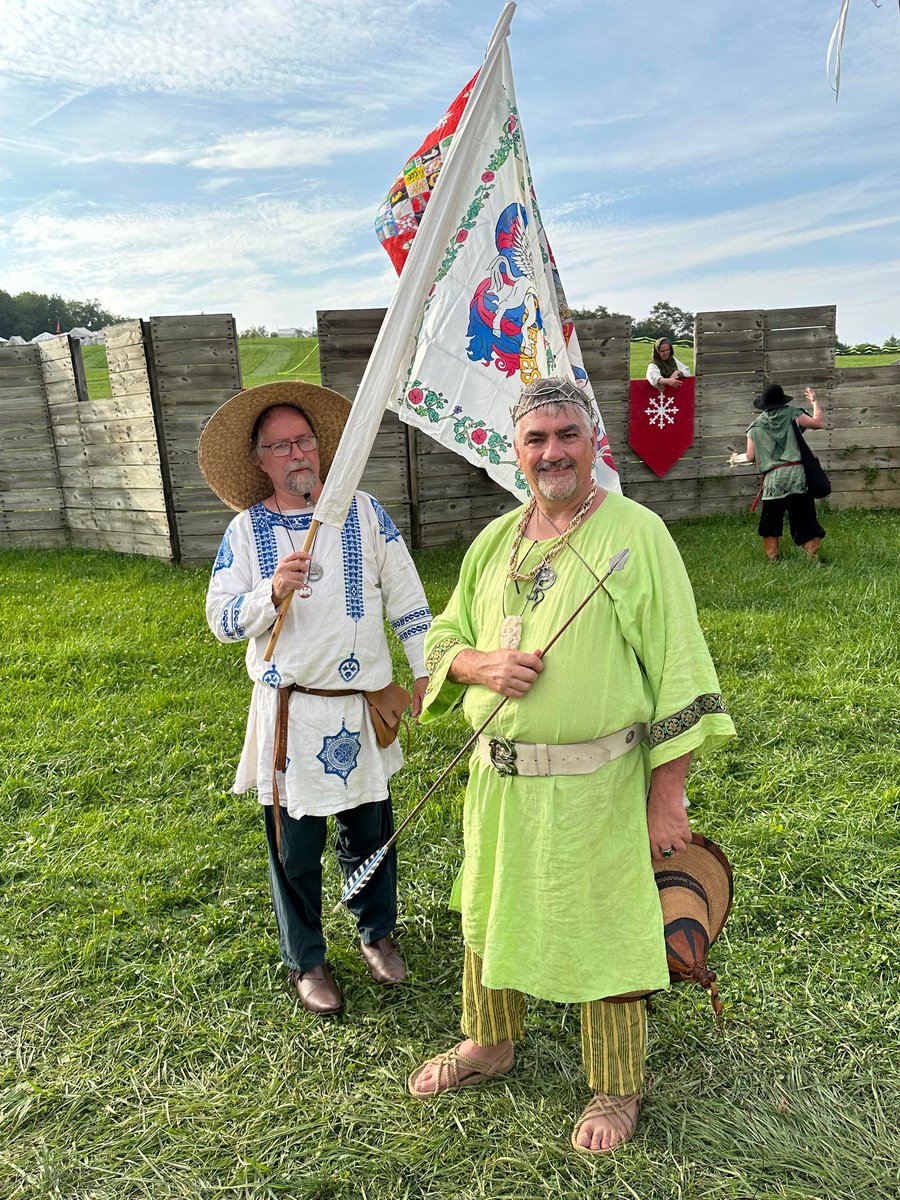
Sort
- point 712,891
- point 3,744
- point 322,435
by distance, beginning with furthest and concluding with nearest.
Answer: point 3,744, point 322,435, point 712,891

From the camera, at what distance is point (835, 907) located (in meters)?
3.48

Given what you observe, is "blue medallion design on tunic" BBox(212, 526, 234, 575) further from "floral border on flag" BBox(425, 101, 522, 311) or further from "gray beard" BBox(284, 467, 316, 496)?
"floral border on flag" BBox(425, 101, 522, 311)

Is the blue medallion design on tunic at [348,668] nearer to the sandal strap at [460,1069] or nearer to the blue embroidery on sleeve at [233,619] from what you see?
the blue embroidery on sleeve at [233,619]

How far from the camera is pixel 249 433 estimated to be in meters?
3.12

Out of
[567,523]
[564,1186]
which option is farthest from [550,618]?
Result: [564,1186]

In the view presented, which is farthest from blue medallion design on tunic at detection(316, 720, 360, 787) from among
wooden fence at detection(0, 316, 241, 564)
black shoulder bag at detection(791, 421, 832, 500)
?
black shoulder bag at detection(791, 421, 832, 500)

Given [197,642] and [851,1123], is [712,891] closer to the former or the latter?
[851,1123]

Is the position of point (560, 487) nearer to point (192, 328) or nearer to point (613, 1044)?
point (613, 1044)

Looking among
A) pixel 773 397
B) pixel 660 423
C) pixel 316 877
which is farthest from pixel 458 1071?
pixel 660 423

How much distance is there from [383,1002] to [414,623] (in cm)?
137

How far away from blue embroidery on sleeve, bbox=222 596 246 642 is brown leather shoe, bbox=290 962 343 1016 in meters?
1.28

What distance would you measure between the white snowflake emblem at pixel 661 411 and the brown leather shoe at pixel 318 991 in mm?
8678

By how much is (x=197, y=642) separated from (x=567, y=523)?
4912 millimetres

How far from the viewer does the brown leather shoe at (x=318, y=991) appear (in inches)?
122
